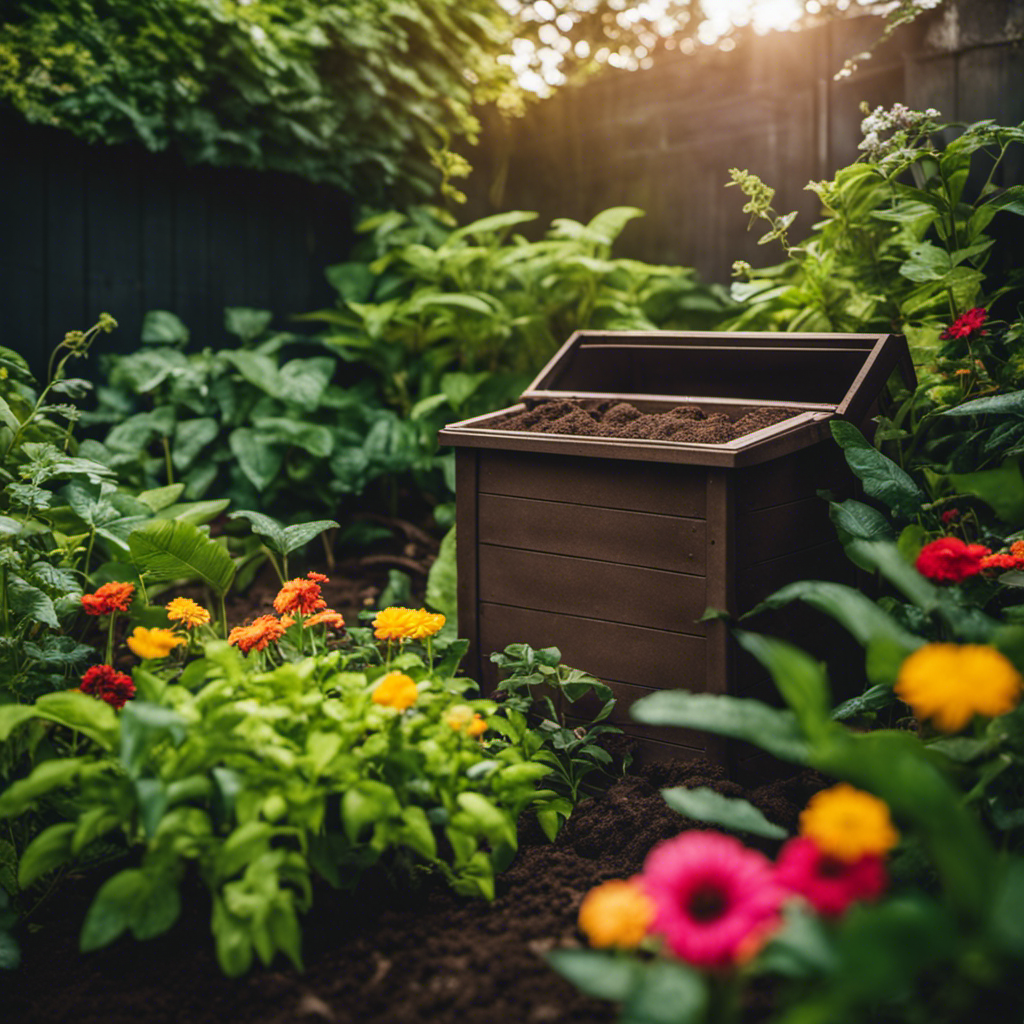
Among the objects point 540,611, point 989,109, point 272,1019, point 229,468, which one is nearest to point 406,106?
point 229,468

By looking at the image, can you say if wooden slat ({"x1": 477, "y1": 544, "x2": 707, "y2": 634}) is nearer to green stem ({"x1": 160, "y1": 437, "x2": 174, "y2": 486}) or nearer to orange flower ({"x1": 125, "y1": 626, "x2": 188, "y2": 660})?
orange flower ({"x1": 125, "y1": 626, "x2": 188, "y2": 660})

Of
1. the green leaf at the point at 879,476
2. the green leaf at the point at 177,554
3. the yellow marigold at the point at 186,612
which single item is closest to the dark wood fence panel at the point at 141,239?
the green leaf at the point at 177,554

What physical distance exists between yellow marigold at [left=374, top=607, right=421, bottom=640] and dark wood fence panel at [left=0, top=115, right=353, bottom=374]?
2094 millimetres

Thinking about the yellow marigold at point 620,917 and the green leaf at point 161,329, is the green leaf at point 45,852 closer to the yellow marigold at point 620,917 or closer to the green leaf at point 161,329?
the yellow marigold at point 620,917

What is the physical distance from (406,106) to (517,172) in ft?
2.75

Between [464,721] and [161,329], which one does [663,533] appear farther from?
[161,329]

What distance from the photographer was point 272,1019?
3.65 feet

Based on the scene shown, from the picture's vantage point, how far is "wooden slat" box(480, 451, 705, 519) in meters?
1.85

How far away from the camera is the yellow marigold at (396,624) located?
5.23ft

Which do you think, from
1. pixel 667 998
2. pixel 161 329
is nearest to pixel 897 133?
pixel 667 998

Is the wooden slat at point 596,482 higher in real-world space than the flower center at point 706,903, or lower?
higher

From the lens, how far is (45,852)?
47.3 inches

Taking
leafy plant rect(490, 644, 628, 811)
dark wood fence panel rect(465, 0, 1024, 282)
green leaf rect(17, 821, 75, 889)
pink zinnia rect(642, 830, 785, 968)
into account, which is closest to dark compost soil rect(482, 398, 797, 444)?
leafy plant rect(490, 644, 628, 811)

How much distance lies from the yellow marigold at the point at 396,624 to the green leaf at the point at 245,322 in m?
2.21
